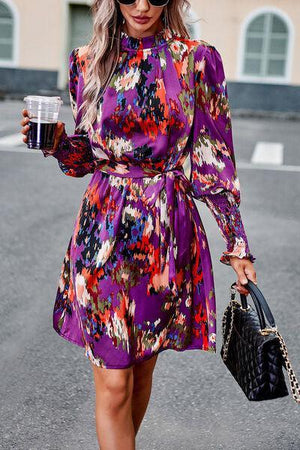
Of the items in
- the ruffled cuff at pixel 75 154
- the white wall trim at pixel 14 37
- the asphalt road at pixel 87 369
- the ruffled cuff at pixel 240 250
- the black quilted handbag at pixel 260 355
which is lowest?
the asphalt road at pixel 87 369

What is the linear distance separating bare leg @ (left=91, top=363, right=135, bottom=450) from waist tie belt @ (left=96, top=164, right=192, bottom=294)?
32 centimetres

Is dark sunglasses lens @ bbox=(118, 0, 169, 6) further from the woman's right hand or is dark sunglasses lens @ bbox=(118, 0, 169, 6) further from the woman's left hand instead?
the woman's left hand

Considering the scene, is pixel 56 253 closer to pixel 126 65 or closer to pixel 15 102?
pixel 126 65

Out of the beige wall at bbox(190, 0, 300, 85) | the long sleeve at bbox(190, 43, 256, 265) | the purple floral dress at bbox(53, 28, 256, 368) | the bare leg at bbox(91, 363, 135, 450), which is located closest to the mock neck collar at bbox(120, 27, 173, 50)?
the purple floral dress at bbox(53, 28, 256, 368)

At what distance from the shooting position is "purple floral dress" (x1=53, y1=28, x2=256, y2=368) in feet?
8.84

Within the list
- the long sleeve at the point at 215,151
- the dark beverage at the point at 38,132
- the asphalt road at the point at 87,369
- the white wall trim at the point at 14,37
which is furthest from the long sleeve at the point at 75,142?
the white wall trim at the point at 14,37

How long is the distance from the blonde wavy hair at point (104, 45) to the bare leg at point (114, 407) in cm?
77

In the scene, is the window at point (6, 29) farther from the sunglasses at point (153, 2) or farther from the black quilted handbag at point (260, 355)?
the black quilted handbag at point (260, 355)

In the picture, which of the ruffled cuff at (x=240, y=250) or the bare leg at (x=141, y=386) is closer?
the ruffled cuff at (x=240, y=250)

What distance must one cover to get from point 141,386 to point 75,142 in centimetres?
85

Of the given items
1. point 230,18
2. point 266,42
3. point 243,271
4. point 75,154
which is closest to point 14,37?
point 230,18

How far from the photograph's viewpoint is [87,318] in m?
2.73

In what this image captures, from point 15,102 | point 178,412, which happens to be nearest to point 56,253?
point 178,412

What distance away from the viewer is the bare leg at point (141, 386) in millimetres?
2941
